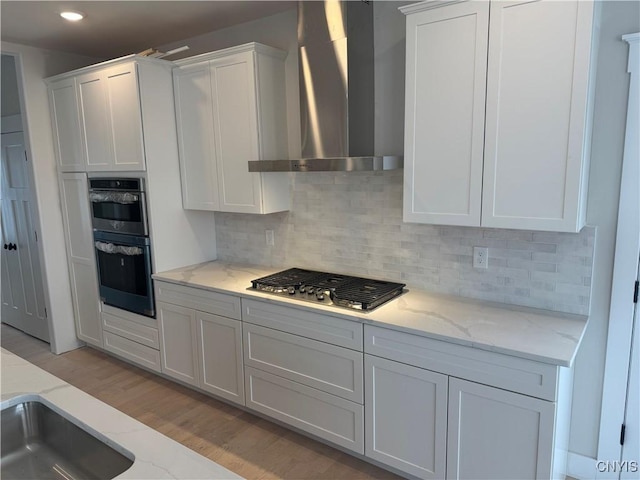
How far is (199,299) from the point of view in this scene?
298 cm

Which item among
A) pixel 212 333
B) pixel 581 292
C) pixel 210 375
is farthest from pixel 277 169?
pixel 581 292

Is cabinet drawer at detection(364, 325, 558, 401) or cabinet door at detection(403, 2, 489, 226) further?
cabinet door at detection(403, 2, 489, 226)

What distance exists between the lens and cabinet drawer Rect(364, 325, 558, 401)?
175 cm

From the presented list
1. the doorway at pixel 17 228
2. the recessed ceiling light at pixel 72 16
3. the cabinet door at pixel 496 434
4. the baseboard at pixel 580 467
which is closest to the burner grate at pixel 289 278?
the cabinet door at pixel 496 434

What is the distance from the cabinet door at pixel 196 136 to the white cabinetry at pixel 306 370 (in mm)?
1011

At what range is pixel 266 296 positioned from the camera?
2.61 m

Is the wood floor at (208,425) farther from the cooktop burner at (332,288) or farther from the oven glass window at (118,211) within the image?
the oven glass window at (118,211)

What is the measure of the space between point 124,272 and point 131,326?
458mm

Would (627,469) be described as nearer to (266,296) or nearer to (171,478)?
(266,296)

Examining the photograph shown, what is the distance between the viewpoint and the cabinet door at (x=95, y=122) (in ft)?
10.8

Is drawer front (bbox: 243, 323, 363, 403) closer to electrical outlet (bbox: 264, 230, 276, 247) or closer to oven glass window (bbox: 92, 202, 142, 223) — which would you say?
electrical outlet (bbox: 264, 230, 276, 247)

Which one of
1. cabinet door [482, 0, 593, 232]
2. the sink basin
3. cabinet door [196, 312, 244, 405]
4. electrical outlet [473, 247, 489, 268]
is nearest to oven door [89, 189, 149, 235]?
cabinet door [196, 312, 244, 405]

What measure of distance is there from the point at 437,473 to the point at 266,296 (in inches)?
51.1

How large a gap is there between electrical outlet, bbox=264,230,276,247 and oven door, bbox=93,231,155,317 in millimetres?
882
